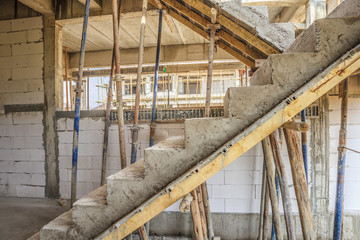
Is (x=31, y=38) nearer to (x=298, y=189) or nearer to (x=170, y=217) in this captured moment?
(x=170, y=217)

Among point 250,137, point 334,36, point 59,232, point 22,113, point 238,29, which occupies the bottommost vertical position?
point 59,232

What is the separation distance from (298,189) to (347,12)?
1783mm

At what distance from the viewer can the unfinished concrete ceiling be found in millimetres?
5207

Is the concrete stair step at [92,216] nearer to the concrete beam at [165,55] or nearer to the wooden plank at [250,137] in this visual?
the wooden plank at [250,137]

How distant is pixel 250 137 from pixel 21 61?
5.33 metres

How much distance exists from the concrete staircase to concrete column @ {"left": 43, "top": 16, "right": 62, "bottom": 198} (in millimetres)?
3110

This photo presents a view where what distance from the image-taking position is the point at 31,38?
4535 millimetres

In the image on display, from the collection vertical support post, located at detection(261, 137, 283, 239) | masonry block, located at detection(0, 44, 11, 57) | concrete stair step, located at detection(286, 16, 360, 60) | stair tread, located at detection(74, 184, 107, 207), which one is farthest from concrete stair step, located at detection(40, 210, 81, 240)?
masonry block, located at detection(0, 44, 11, 57)

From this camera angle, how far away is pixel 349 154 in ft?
12.5

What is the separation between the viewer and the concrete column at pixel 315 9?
9.96 feet

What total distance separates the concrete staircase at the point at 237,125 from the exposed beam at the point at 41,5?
4435 mm

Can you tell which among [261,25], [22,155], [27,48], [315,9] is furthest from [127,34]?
[315,9]

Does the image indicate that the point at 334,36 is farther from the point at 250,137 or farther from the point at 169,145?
the point at 169,145

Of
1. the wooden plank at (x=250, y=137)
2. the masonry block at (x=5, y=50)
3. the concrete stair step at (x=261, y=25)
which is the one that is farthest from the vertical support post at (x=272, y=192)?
the masonry block at (x=5, y=50)
